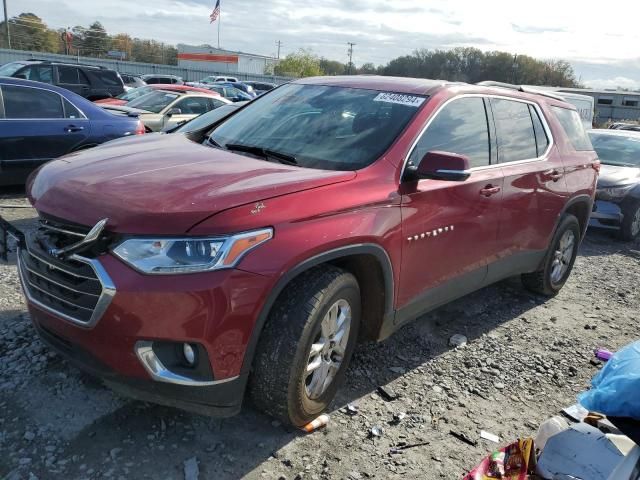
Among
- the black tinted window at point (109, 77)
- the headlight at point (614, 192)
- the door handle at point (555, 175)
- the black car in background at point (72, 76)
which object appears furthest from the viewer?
the black tinted window at point (109, 77)

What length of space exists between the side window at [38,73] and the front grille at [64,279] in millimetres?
13205

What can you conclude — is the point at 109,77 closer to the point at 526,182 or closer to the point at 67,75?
the point at 67,75

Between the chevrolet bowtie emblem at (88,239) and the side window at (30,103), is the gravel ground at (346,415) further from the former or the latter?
the side window at (30,103)

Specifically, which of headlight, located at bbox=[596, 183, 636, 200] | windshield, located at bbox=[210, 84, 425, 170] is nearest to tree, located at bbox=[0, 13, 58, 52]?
headlight, located at bbox=[596, 183, 636, 200]

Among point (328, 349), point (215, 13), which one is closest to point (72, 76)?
point (328, 349)

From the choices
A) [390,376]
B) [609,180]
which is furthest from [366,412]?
[609,180]

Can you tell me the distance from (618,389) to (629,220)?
7.10m

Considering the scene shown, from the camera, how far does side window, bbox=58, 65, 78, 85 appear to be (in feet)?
48.4

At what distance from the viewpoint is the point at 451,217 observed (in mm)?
3553

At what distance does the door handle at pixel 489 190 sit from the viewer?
382cm

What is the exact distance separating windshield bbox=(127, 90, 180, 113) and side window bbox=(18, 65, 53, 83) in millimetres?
4086

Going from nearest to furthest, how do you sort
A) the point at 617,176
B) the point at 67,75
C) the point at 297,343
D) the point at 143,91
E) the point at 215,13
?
the point at 297,343 → the point at 617,176 → the point at 143,91 → the point at 67,75 → the point at 215,13

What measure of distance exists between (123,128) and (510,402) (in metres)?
6.41

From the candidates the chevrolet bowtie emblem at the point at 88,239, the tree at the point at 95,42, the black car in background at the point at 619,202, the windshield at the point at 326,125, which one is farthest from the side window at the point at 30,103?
the tree at the point at 95,42
